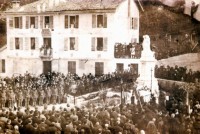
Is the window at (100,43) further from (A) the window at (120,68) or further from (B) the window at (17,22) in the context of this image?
(B) the window at (17,22)

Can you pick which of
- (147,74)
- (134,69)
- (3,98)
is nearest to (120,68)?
(134,69)

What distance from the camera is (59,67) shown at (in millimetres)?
5082

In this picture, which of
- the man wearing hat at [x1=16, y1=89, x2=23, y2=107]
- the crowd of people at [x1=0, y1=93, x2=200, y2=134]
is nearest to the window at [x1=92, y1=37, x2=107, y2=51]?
the crowd of people at [x1=0, y1=93, x2=200, y2=134]

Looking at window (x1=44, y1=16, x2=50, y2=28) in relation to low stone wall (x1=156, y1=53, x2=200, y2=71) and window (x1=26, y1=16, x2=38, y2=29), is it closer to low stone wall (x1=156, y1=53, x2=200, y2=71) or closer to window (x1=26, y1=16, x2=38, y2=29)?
window (x1=26, y1=16, x2=38, y2=29)

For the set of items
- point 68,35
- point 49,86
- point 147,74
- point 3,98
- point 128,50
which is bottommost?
point 3,98

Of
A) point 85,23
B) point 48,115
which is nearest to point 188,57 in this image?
point 85,23

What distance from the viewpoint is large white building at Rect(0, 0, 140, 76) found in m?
4.91

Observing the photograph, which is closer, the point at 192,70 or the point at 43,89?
the point at 192,70

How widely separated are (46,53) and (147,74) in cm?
112

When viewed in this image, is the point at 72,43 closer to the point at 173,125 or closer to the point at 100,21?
the point at 100,21

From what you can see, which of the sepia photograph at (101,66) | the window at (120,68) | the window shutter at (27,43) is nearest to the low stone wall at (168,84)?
the sepia photograph at (101,66)

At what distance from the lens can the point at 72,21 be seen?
16.6 feet

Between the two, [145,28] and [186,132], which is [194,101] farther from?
[145,28]

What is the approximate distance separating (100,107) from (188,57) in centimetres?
104
